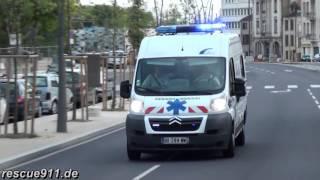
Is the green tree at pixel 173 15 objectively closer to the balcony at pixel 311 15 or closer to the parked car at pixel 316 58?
the parked car at pixel 316 58

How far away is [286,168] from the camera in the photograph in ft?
45.3

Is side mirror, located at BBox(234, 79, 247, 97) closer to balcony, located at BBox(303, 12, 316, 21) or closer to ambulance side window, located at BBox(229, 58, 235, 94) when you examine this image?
ambulance side window, located at BBox(229, 58, 235, 94)

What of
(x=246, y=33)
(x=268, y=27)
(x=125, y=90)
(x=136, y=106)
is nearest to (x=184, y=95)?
(x=136, y=106)

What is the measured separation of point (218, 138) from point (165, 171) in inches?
60.4

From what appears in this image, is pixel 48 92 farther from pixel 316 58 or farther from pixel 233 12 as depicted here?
pixel 233 12

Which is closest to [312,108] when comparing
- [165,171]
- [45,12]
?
[165,171]

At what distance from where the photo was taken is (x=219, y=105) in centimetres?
1494

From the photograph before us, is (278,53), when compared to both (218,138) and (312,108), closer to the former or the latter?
(312,108)

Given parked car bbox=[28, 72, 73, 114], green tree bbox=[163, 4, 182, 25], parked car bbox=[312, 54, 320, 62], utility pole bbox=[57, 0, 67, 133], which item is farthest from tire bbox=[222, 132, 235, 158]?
parked car bbox=[312, 54, 320, 62]

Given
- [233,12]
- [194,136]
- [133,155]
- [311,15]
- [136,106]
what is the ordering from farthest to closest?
[233,12], [311,15], [133,155], [136,106], [194,136]

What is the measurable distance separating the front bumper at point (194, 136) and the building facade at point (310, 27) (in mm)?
127943

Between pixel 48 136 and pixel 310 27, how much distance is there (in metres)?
130

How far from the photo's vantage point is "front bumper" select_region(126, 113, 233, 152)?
14828 millimetres

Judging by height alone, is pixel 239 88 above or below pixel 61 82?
above
